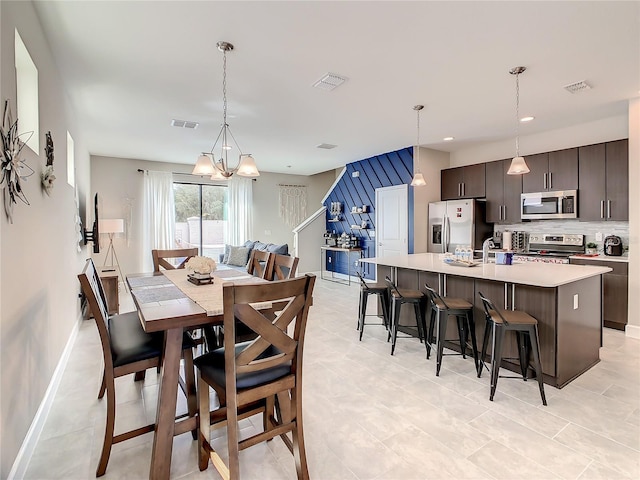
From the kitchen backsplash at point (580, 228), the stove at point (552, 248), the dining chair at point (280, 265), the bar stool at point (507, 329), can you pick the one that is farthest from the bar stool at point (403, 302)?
the kitchen backsplash at point (580, 228)

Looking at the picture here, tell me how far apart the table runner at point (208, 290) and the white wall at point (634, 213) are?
4.25 meters

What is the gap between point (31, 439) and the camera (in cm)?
192

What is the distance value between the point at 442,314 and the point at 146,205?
6.54 m

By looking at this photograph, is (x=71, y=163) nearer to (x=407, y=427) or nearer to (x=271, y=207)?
(x=407, y=427)

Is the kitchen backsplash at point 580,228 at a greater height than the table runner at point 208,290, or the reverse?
the kitchen backsplash at point 580,228

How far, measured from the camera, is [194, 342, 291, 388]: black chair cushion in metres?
1.56

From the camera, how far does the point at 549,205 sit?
15.9ft

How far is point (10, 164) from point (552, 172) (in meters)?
5.90

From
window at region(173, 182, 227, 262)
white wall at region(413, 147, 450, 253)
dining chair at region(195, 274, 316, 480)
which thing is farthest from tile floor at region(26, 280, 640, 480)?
window at region(173, 182, 227, 262)

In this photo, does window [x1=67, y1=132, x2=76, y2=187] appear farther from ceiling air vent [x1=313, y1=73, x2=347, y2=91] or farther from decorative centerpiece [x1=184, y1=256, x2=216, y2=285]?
ceiling air vent [x1=313, y1=73, x2=347, y2=91]

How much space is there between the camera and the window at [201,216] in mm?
7754

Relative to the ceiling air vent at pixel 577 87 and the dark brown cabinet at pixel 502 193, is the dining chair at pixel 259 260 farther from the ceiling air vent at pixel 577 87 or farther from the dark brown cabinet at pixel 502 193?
the dark brown cabinet at pixel 502 193

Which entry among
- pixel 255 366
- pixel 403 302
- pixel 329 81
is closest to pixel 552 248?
pixel 403 302

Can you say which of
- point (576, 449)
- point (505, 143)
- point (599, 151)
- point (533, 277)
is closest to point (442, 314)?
point (533, 277)
